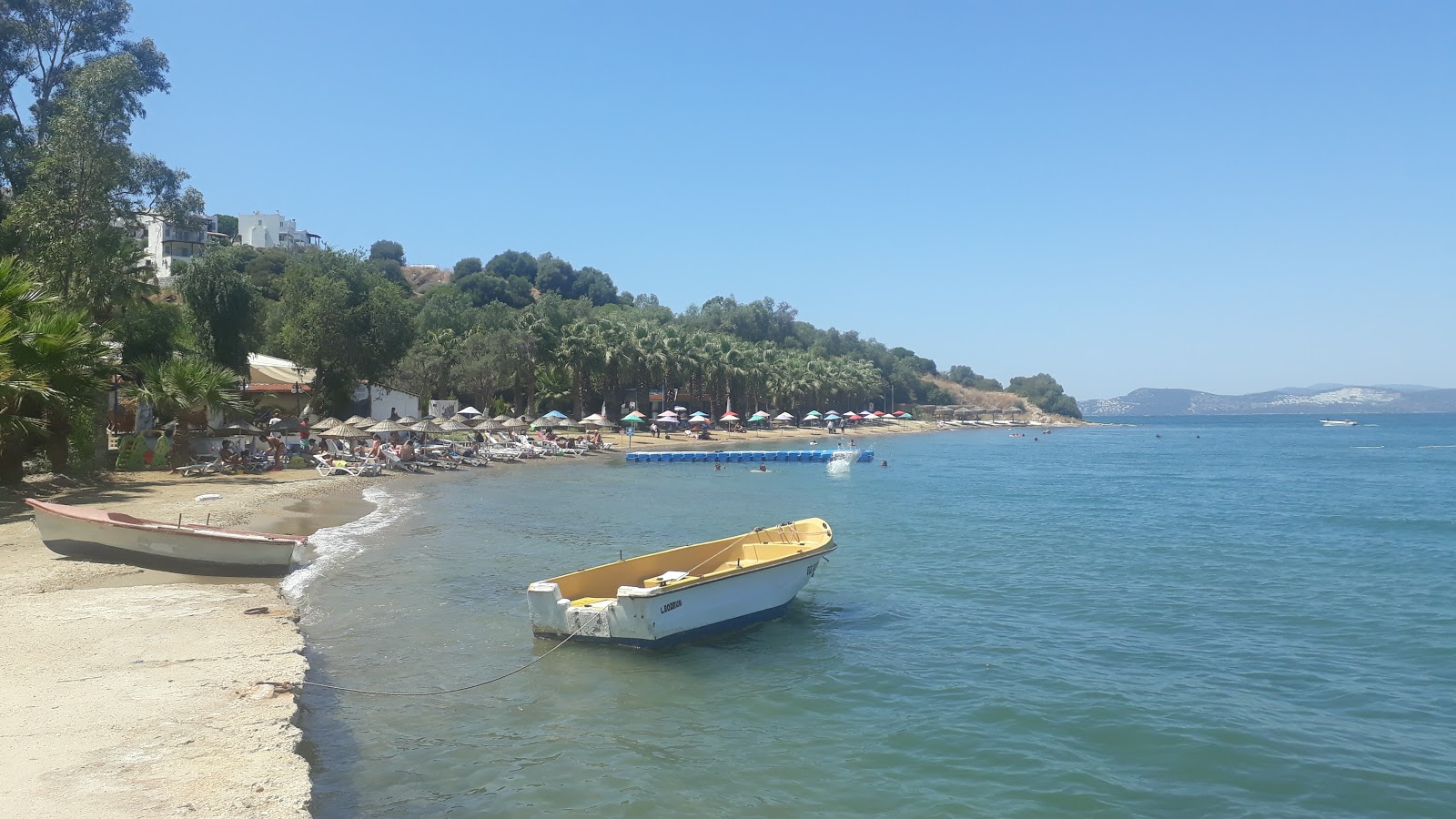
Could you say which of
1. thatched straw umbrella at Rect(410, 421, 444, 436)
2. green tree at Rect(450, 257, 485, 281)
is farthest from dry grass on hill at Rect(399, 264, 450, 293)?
thatched straw umbrella at Rect(410, 421, 444, 436)

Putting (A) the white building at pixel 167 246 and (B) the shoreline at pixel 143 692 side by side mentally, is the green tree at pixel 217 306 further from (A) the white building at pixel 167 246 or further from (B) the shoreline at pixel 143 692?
(A) the white building at pixel 167 246

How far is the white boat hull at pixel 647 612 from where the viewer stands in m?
12.3

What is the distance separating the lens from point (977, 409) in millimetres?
162250

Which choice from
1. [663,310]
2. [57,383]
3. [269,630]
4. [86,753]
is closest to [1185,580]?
[269,630]

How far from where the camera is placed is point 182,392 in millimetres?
27547

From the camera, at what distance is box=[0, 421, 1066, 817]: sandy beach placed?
664cm

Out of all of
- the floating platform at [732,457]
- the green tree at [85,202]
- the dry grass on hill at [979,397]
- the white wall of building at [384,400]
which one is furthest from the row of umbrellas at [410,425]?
the dry grass on hill at [979,397]

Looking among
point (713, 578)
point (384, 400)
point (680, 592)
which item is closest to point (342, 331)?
point (384, 400)

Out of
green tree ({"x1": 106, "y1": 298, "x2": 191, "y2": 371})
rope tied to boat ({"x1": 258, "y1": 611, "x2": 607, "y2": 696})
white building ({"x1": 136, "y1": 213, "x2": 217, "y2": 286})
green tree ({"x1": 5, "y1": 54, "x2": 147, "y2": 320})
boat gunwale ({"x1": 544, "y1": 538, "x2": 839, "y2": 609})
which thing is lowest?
rope tied to boat ({"x1": 258, "y1": 611, "x2": 607, "y2": 696})

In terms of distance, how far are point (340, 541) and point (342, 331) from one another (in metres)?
25.7

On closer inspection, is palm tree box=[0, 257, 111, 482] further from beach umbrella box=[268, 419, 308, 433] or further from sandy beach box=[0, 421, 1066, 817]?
beach umbrella box=[268, 419, 308, 433]

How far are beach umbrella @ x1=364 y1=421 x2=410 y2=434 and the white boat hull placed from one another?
28.1m

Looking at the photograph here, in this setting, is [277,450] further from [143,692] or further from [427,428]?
[143,692]

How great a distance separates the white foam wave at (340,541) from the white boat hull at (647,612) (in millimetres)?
4676
